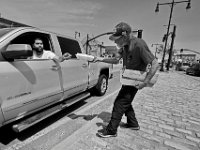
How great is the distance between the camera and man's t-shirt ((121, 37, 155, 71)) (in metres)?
2.19

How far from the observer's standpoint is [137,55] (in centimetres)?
226

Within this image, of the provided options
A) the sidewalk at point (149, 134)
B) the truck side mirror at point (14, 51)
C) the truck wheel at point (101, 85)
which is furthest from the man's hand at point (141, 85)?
the truck wheel at point (101, 85)

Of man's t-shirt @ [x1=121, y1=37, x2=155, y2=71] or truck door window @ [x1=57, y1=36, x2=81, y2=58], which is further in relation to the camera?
truck door window @ [x1=57, y1=36, x2=81, y2=58]

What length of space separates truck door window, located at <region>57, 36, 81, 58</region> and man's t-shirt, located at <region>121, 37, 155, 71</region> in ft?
5.51

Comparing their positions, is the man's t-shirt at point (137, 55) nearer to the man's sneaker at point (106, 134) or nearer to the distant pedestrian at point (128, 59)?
the distant pedestrian at point (128, 59)

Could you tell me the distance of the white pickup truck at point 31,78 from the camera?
6.40 ft

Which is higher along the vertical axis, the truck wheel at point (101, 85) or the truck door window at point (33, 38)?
the truck door window at point (33, 38)

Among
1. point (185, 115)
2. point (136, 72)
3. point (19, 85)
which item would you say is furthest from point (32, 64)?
point (185, 115)

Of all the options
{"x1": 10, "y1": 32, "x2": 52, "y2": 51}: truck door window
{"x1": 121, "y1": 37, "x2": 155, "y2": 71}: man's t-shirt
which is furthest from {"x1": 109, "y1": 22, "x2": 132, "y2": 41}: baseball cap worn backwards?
{"x1": 10, "y1": 32, "x2": 52, "y2": 51}: truck door window

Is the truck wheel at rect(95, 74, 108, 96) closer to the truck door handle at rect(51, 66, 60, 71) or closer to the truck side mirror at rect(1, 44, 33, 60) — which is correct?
the truck door handle at rect(51, 66, 60, 71)

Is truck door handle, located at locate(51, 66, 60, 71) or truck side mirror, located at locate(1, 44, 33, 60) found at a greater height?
truck side mirror, located at locate(1, 44, 33, 60)

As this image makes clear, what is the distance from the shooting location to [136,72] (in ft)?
7.67

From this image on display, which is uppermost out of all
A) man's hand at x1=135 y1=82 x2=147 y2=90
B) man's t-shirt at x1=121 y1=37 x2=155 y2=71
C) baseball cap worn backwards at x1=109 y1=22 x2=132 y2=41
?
baseball cap worn backwards at x1=109 y1=22 x2=132 y2=41

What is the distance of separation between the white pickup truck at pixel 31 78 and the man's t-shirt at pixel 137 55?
4.51 ft
